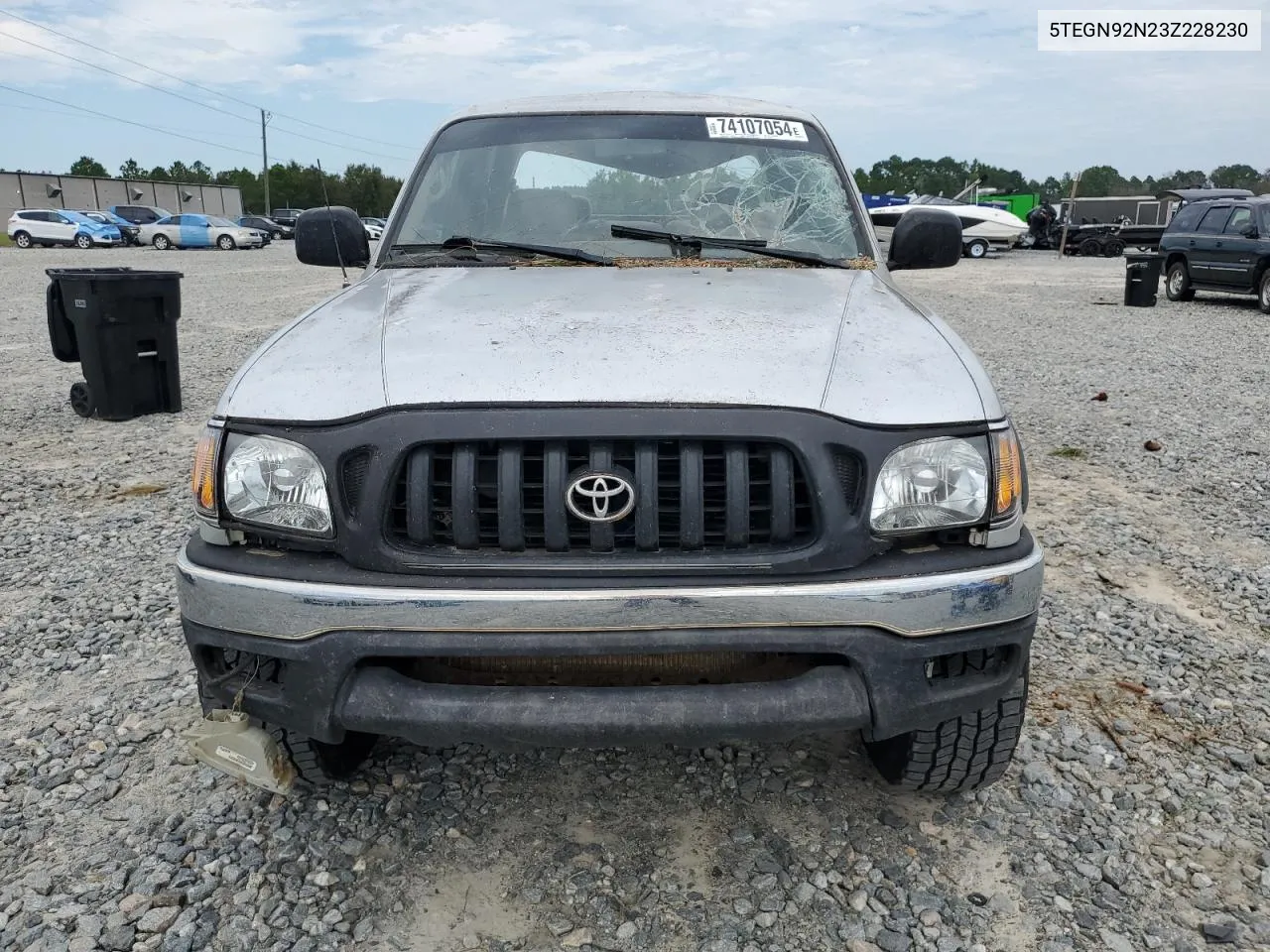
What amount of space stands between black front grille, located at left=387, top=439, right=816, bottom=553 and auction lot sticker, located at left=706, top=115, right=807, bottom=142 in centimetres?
199

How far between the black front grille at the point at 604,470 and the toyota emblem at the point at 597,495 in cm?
2

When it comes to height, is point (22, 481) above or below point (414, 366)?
below

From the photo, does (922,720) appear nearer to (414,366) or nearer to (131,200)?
(414,366)

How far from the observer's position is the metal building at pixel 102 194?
175 ft

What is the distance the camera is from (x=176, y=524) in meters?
5.09

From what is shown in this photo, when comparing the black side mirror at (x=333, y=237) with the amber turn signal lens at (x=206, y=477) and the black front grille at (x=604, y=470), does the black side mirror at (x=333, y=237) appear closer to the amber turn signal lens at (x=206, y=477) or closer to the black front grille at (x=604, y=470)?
the amber turn signal lens at (x=206, y=477)

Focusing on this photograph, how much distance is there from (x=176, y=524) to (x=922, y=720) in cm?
429

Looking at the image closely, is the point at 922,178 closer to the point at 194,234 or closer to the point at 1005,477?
the point at 194,234

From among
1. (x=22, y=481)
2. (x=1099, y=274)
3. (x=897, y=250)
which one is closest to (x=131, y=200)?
(x=1099, y=274)

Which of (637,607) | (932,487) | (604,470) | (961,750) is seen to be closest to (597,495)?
(604,470)

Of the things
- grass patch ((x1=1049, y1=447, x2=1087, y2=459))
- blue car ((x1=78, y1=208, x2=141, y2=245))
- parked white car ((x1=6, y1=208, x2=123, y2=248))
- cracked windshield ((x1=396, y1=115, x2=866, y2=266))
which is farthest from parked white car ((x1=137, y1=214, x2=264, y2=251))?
cracked windshield ((x1=396, y1=115, x2=866, y2=266))

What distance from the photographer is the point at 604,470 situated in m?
1.98

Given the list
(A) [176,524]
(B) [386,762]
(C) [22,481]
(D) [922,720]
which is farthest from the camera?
(C) [22,481]

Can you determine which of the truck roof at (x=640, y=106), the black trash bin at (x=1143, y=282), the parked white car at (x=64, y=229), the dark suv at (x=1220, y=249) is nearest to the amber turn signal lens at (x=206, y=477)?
the truck roof at (x=640, y=106)
